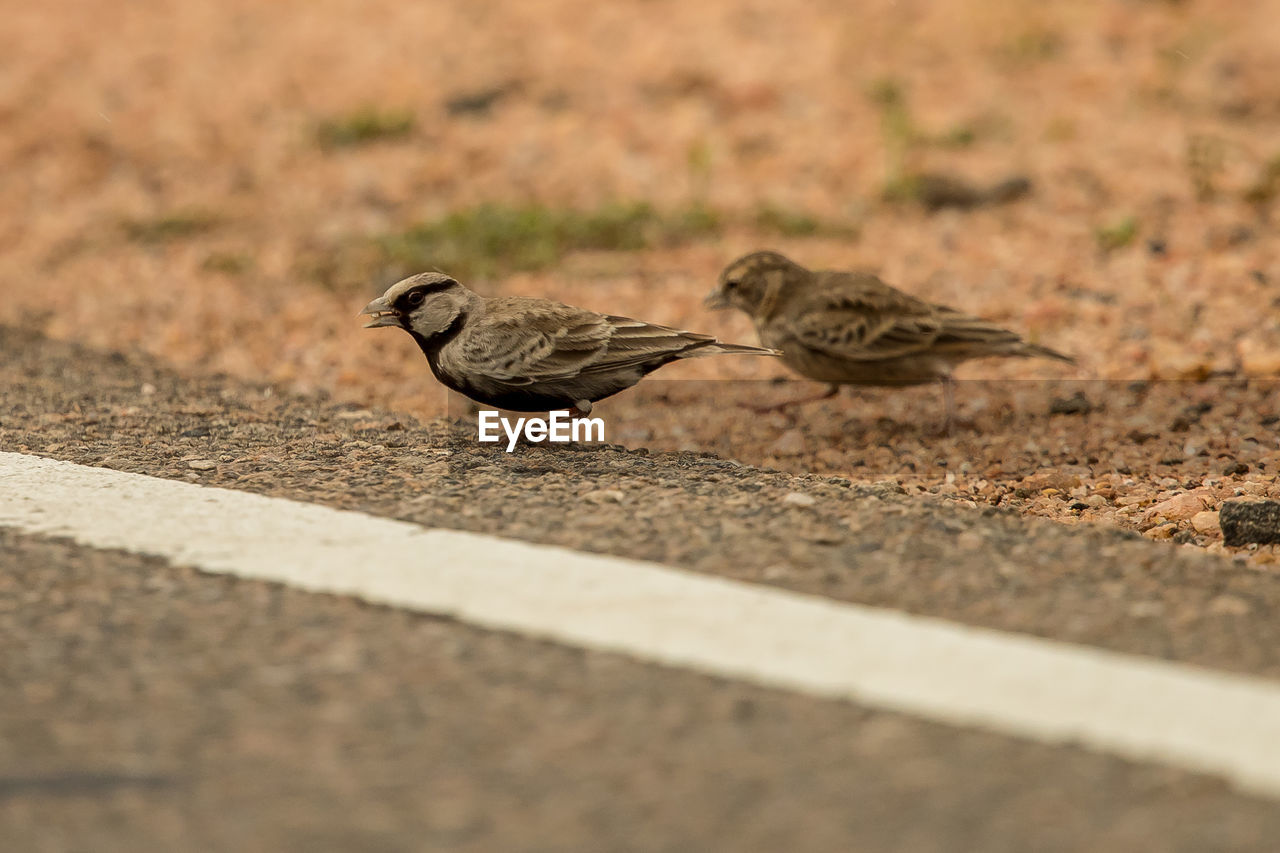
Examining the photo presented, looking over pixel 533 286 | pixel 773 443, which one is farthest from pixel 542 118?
pixel 773 443

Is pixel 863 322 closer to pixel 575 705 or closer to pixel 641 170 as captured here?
pixel 575 705

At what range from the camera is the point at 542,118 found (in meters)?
11.9

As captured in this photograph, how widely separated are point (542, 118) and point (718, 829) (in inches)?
380

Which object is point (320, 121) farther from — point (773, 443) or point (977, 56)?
A: point (773, 443)

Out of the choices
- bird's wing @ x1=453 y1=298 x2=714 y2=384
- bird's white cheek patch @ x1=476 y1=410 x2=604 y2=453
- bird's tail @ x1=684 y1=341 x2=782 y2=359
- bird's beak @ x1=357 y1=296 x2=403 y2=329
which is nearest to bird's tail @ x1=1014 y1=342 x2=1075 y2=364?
bird's tail @ x1=684 y1=341 x2=782 y2=359

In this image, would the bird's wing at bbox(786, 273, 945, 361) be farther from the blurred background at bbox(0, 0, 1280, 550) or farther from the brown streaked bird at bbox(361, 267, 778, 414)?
the brown streaked bird at bbox(361, 267, 778, 414)

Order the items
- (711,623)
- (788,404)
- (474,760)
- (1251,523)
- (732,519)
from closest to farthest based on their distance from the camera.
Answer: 1. (474,760)
2. (711,623)
3. (732,519)
4. (1251,523)
5. (788,404)

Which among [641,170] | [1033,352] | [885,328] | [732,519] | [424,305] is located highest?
[641,170]

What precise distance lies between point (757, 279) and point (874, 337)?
76 centimetres

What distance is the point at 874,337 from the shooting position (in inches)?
270

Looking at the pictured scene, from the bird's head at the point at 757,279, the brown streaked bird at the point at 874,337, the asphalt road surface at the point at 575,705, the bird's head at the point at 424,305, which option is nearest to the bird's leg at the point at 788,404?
the brown streaked bird at the point at 874,337

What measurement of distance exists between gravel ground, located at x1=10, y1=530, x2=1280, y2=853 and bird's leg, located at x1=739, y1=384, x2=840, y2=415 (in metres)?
3.64

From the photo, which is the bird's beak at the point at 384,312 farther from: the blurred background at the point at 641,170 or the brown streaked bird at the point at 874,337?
the brown streaked bird at the point at 874,337

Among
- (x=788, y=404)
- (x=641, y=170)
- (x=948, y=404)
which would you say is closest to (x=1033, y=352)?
(x=948, y=404)
